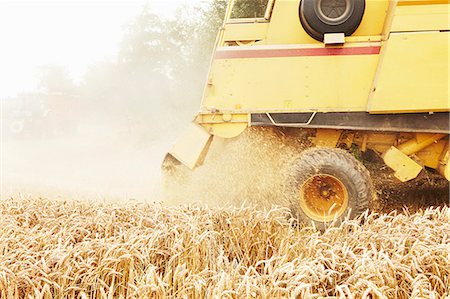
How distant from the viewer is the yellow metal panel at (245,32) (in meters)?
5.61

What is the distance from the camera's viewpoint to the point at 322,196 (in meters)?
5.17

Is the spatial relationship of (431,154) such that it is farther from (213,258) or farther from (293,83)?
(213,258)

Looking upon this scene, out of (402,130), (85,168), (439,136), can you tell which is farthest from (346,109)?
(85,168)

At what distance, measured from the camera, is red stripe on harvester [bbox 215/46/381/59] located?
508 cm

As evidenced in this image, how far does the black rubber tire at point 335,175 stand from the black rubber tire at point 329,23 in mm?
1297

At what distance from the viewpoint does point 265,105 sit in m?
5.35

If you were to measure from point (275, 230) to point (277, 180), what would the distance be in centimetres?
185

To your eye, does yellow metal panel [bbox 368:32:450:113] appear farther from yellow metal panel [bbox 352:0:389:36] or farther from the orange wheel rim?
the orange wheel rim

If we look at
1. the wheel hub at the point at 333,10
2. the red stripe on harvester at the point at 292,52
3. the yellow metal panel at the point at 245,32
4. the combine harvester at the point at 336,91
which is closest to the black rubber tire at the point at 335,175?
the combine harvester at the point at 336,91

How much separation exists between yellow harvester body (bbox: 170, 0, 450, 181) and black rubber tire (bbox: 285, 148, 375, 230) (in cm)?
34

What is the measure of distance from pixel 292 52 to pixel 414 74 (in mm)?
1303

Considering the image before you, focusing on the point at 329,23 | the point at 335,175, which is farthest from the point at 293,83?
the point at 335,175

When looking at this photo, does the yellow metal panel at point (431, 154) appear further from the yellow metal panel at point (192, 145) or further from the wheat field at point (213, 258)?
the yellow metal panel at point (192, 145)

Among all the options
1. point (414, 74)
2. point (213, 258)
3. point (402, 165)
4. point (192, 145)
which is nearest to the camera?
point (213, 258)
